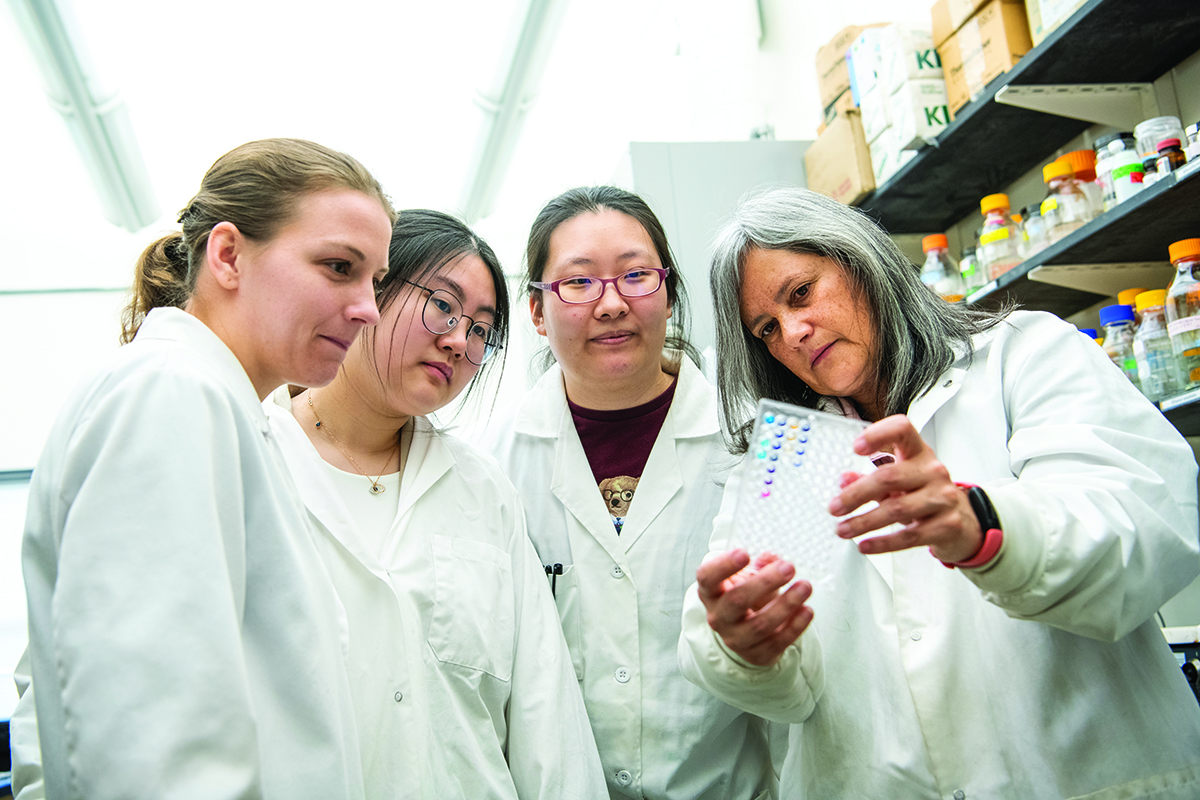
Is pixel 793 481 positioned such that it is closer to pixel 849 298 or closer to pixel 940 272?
pixel 849 298

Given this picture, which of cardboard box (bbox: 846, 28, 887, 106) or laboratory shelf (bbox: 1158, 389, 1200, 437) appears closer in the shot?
laboratory shelf (bbox: 1158, 389, 1200, 437)

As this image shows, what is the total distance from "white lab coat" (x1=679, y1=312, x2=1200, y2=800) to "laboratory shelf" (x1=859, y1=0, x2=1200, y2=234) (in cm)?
92

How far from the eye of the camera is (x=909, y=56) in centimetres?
220

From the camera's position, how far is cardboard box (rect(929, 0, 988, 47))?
2014 mm

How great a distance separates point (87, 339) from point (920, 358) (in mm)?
4597

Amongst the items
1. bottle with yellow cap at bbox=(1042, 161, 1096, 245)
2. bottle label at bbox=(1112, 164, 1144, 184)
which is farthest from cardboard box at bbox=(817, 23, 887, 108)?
bottle label at bbox=(1112, 164, 1144, 184)

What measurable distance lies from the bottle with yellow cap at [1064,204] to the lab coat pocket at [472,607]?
1.54 meters

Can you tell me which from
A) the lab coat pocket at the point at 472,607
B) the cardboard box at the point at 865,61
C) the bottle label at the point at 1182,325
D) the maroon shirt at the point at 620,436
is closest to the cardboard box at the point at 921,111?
the cardboard box at the point at 865,61

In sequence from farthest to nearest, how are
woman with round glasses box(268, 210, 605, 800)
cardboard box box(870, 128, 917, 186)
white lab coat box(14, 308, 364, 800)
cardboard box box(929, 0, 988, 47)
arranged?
cardboard box box(870, 128, 917, 186), cardboard box box(929, 0, 988, 47), woman with round glasses box(268, 210, 605, 800), white lab coat box(14, 308, 364, 800)

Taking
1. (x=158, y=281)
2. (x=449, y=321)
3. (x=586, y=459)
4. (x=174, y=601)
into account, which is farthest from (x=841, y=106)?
(x=174, y=601)

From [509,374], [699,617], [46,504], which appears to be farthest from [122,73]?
[699,617]

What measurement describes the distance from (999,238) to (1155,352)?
0.54 meters

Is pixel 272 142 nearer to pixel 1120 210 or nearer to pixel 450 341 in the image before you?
pixel 450 341

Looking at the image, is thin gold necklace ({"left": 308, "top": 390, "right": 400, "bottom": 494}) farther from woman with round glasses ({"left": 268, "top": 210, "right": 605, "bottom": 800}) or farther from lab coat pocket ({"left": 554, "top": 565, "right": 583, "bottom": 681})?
lab coat pocket ({"left": 554, "top": 565, "right": 583, "bottom": 681})
